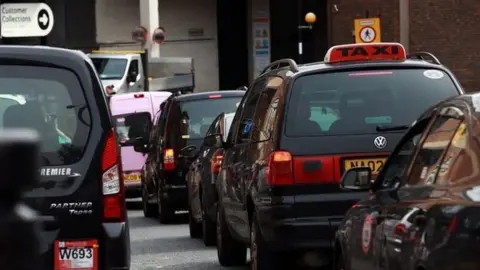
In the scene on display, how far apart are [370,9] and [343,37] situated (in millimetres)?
1806

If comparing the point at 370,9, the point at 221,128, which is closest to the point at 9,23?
the point at 221,128

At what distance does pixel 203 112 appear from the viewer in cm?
1641

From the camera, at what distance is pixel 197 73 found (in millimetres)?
52312

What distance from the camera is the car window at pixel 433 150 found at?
5305mm

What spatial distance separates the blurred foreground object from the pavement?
29.1 feet

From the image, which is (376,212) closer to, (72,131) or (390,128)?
(72,131)

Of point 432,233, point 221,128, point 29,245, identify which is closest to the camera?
point 29,245

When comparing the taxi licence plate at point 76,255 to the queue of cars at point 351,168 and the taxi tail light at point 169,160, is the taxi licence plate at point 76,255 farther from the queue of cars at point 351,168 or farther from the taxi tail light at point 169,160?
the taxi tail light at point 169,160

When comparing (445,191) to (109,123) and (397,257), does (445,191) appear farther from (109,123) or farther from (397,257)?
(109,123)

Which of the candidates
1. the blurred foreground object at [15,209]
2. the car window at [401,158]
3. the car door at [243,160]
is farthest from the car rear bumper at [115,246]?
the blurred foreground object at [15,209]

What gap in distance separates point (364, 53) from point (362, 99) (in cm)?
65

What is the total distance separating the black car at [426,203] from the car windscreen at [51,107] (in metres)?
1.65

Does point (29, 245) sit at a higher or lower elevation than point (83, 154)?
higher

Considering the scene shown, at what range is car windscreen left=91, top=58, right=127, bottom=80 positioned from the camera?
35.8 meters
